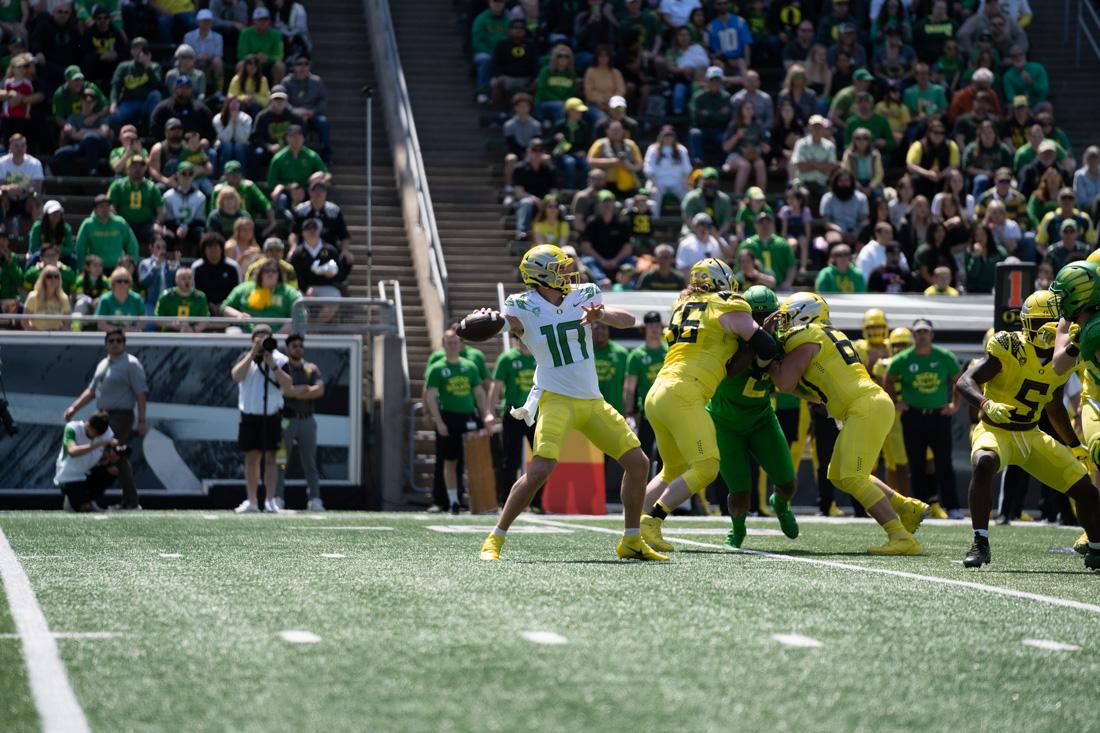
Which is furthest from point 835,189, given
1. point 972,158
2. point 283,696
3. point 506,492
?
point 283,696

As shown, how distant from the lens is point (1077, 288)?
30.1 ft

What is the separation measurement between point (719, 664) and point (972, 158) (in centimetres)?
1780

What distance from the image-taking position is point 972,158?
73.9 ft

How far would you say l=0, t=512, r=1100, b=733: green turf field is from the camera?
4.98m

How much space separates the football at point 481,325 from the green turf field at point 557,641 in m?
1.25

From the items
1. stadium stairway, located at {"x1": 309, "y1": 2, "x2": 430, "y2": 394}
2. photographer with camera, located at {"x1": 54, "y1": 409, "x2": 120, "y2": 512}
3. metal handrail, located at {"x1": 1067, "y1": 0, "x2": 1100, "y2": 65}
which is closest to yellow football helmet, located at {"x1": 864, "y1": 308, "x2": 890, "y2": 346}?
stadium stairway, located at {"x1": 309, "y1": 2, "x2": 430, "y2": 394}

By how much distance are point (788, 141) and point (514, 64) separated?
12.1ft

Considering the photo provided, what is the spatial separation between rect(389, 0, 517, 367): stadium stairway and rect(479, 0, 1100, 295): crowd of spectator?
0.44 meters

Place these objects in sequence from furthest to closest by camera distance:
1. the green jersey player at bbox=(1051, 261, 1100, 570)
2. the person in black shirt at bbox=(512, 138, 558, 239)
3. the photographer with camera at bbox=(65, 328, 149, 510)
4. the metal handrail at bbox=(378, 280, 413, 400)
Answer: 1. the person in black shirt at bbox=(512, 138, 558, 239)
2. the metal handrail at bbox=(378, 280, 413, 400)
3. the photographer with camera at bbox=(65, 328, 149, 510)
4. the green jersey player at bbox=(1051, 261, 1100, 570)

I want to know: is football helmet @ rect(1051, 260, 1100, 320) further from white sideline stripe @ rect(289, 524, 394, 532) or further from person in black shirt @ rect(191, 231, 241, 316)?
person in black shirt @ rect(191, 231, 241, 316)

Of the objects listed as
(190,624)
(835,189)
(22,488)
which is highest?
(835,189)

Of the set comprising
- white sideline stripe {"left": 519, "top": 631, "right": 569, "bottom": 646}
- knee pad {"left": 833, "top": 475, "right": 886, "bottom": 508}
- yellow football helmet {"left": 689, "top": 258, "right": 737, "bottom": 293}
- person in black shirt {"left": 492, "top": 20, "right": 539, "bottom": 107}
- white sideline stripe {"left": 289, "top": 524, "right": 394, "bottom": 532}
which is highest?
person in black shirt {"left": 492, "top": 20, "right": 539, "bottom": 107}

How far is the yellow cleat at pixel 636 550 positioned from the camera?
9914 millimetres

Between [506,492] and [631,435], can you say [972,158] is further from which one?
[631,435]
